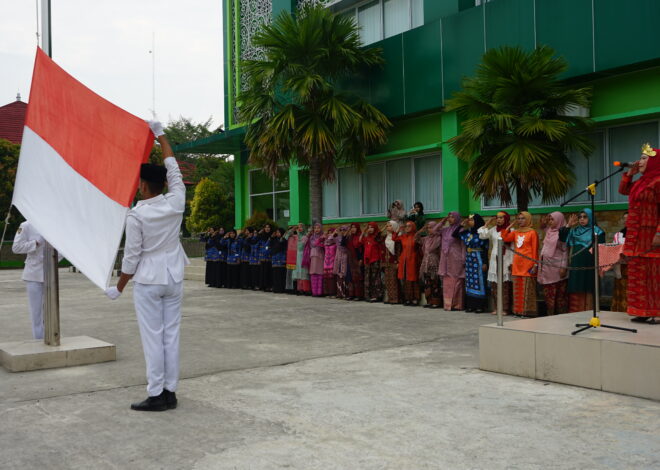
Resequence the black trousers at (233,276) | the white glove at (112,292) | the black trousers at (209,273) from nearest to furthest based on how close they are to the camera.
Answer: the white glove at (112,292), the black trousers at (233,276), the black trousers at (209,273)

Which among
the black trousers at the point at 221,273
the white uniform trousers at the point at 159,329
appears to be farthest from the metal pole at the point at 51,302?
the black trousers at the point at 221,273

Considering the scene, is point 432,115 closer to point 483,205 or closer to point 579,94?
point 483,205

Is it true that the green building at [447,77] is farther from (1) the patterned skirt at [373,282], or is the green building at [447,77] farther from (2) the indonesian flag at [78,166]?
(2) the indonesian flag at [78,166]

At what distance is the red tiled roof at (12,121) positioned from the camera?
3938 cm

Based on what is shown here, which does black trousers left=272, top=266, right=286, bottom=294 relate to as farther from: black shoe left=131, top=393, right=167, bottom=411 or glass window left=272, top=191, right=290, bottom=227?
black shoe left=131, top=393, right=167, bottom=411

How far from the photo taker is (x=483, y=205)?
13438mm

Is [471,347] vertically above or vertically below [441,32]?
below

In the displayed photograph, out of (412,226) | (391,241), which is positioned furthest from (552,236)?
(391,241)

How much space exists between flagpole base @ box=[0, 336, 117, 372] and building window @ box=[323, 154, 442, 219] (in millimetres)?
8978

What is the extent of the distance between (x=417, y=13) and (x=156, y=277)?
12.0m

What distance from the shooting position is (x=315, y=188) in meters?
15.6

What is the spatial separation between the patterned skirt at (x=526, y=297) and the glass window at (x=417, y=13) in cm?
705

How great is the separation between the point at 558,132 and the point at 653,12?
2.52m

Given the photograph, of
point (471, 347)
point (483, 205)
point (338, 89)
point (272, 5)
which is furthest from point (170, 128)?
point (471, 347)
